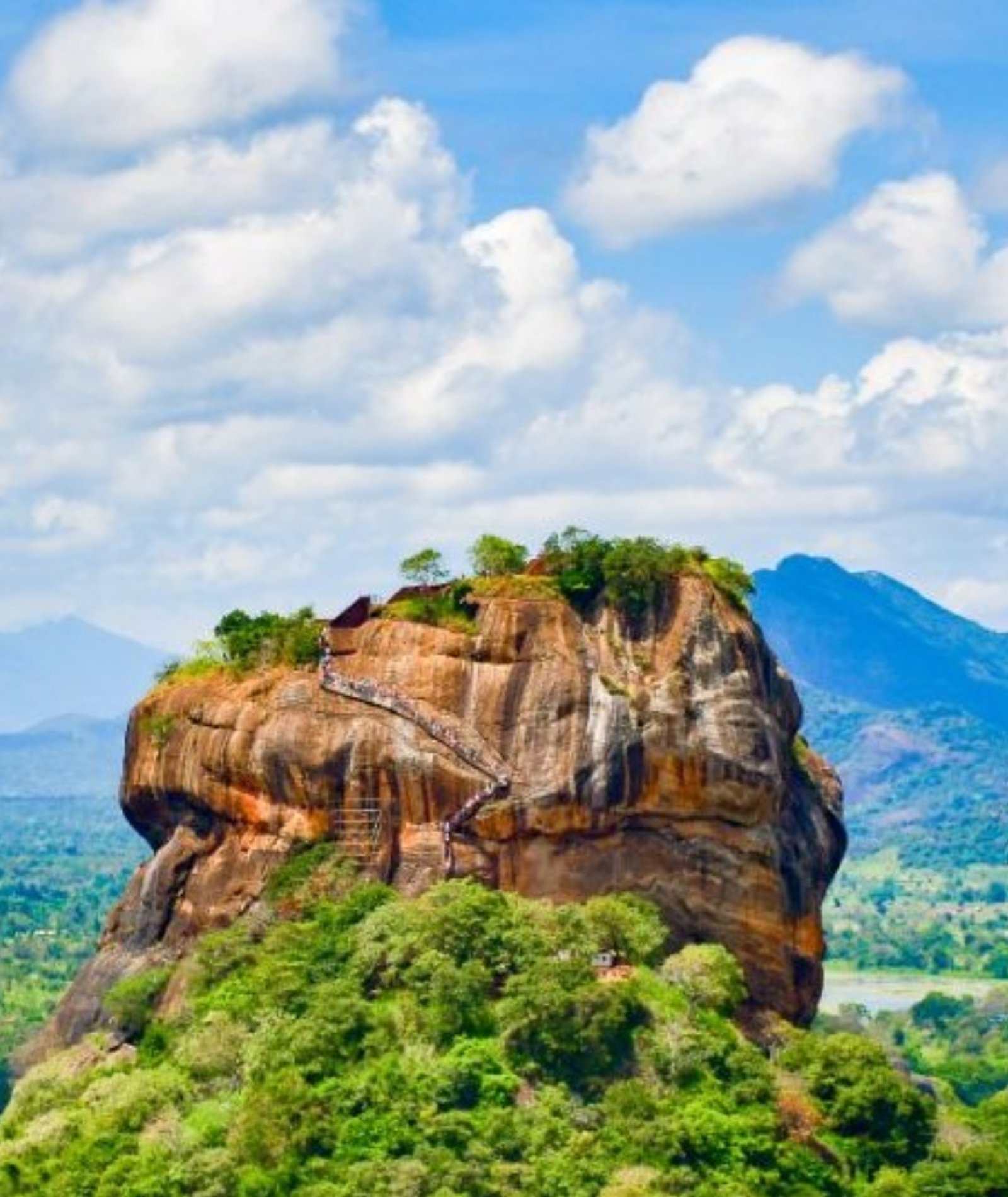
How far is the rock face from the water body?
77865mm

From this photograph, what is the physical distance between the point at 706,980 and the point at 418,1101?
6.44 metres

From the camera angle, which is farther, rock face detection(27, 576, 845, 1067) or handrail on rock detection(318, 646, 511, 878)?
handrail on rock detection(318, 646, 511, 878)

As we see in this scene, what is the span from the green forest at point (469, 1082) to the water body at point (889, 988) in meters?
80.5

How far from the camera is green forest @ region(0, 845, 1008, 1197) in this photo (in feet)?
160

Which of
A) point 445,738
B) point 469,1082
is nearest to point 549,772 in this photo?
point 445,738

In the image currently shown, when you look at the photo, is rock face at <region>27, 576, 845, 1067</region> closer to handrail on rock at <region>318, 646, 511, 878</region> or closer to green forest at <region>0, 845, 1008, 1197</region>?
handrail on rock at <region>318, 646, 511, 878</region>

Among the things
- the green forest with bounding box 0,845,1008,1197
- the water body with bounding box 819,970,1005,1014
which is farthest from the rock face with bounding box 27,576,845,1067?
the water body with bounding box 819,970,1005,1014

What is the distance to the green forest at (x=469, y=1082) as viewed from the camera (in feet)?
160

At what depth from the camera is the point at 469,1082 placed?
1976 inches

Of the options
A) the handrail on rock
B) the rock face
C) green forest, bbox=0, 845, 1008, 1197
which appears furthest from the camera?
the handrail on rock

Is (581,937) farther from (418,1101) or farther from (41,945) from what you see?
(41,945)

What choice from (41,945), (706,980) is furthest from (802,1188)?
(41,945)

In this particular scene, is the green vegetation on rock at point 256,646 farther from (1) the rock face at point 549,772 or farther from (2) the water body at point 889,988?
(2) the water body at point 889,988

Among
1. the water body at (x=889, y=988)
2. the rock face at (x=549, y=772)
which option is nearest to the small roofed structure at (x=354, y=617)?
the rock face at (x=549, y=772)
